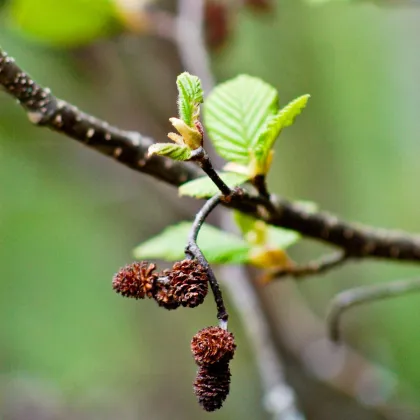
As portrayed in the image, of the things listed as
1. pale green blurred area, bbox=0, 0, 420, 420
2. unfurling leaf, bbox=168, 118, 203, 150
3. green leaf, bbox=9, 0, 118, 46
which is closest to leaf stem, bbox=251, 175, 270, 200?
unfurling leaf, bbox=168, 118, 203, 150

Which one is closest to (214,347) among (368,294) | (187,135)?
(187,135)

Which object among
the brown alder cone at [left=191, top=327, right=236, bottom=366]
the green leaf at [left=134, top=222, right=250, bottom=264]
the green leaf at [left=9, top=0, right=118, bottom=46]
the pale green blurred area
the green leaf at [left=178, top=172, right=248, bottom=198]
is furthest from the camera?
the pale green blurred area

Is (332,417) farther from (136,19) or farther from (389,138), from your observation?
(389,138)

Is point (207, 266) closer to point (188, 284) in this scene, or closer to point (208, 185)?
point (188, 284)

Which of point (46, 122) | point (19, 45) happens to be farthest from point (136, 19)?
point (46, 122)

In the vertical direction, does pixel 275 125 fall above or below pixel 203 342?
above

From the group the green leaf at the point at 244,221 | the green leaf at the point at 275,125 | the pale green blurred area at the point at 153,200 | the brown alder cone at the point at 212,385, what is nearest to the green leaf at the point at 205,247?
the green leaf at the point at 244,221

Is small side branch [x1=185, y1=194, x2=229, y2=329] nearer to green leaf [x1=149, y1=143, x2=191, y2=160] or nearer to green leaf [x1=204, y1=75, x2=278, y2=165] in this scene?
green leaf [x1=149, y1=143, x2=191, y2=160]
